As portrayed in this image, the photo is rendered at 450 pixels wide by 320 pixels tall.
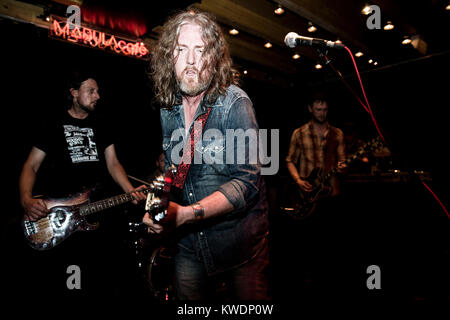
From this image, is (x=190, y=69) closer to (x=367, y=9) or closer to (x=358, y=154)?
(x=358, y=154)

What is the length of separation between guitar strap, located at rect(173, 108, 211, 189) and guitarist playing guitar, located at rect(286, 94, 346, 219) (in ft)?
11.6

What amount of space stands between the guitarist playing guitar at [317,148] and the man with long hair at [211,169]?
3.40 meters

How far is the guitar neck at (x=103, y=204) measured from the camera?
3182 mm

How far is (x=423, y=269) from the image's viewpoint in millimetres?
3977

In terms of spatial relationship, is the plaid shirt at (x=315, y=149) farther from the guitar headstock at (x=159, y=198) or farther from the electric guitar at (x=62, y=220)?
the guitar headstock at (x=159, y=198)

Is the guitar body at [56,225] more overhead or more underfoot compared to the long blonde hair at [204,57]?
more underfoot

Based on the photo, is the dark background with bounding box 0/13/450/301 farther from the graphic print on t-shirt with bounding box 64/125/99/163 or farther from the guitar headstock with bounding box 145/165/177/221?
the guitar headstock with bounding box 145/165/177/221

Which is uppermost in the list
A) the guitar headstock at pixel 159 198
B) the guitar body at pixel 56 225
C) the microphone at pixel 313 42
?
the microphone at pixel 313 42

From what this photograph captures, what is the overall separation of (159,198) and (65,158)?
2.96m

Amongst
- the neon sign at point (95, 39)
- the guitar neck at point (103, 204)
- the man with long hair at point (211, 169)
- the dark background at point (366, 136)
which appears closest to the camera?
the man with long hair at point (211, 169)

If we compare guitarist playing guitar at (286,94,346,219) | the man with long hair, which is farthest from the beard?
guitarist playing guitar at (286,94,346,219)

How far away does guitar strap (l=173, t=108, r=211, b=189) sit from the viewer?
1.51 meters

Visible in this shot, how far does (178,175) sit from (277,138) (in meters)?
8.97

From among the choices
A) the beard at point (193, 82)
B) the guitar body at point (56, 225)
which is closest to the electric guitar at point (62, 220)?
the guitar body at point (56, 225)
